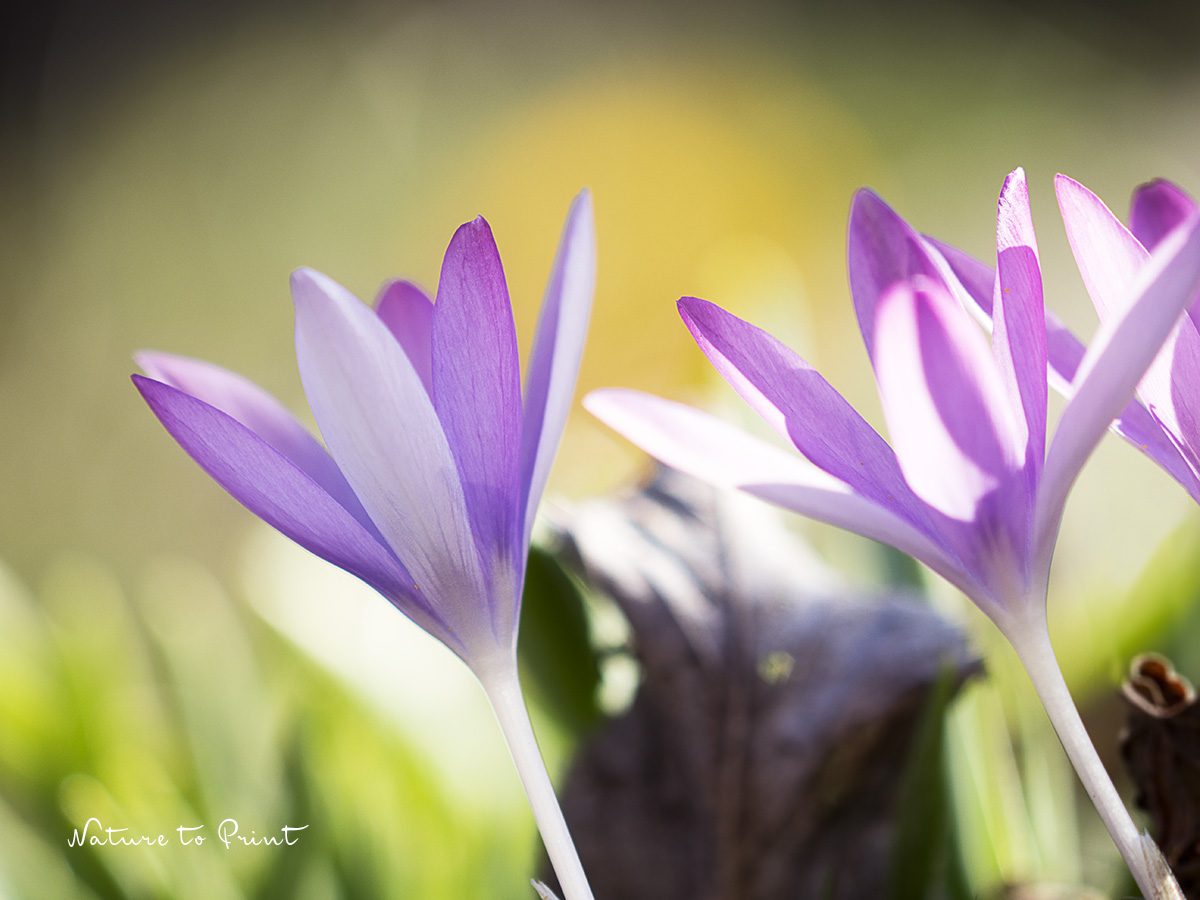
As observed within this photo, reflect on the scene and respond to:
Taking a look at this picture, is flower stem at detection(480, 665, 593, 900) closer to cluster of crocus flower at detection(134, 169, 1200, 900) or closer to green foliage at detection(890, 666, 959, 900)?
cluster of crocus flower at detection(134, 169, 1200, 900)

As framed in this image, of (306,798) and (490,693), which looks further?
(306,798)

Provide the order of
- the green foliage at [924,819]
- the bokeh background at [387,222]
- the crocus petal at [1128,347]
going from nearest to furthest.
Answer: the crocus petal at [1128,347], the green foliage at [924,819], the bokeh background at [387,222]

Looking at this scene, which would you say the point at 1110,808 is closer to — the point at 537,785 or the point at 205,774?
the point at 537,785

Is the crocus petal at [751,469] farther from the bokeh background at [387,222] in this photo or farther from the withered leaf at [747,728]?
the bokeh background at [387,222]

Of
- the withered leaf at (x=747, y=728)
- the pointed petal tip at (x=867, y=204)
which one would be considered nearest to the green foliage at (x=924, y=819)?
the withered leaf at (x=747, y=728)

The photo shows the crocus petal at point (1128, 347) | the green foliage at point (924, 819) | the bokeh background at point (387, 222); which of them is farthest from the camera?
the bokeh background at point (387, 222)

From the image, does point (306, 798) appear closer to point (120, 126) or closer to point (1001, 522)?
point (1001, 522)

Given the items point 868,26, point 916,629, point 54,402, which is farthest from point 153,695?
point 868,26
